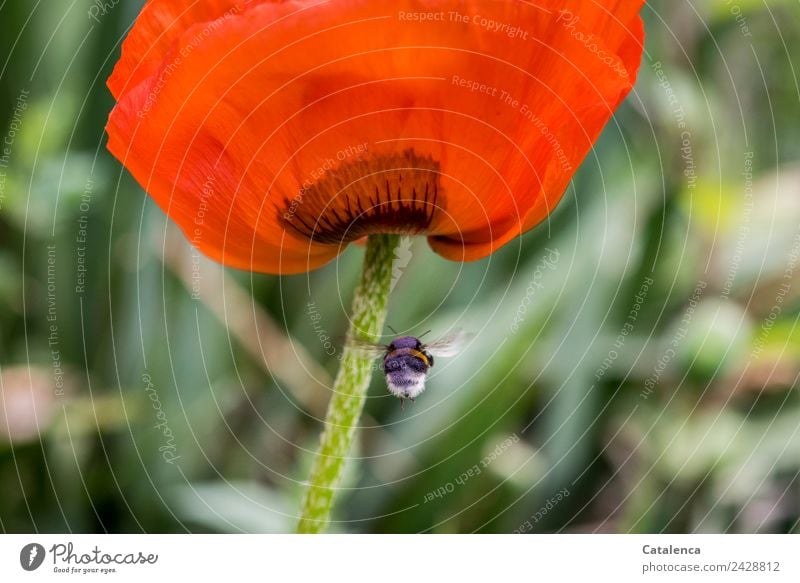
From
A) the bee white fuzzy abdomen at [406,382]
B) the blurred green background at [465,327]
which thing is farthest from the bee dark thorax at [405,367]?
the blurred green background at [465,327]

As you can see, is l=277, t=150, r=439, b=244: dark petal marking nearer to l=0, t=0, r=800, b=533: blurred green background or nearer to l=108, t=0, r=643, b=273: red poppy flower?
l=108, t=0, r=643, b=273: red poppy flower

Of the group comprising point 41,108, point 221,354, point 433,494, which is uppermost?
point 41,108

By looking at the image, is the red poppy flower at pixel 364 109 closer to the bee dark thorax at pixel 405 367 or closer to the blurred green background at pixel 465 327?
the bee dark thorax at pixel 405 367

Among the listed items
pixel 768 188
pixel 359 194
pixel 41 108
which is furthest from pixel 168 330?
pixel 768 188

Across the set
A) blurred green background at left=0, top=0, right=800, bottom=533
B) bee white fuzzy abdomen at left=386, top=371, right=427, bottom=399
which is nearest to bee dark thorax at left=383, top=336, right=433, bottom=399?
bee white fuzzy abdomen at left=386, top=371, right=427, bottom=399

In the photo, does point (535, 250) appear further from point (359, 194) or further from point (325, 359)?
point (359, 194)

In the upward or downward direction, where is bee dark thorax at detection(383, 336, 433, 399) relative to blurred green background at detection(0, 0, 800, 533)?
downward
